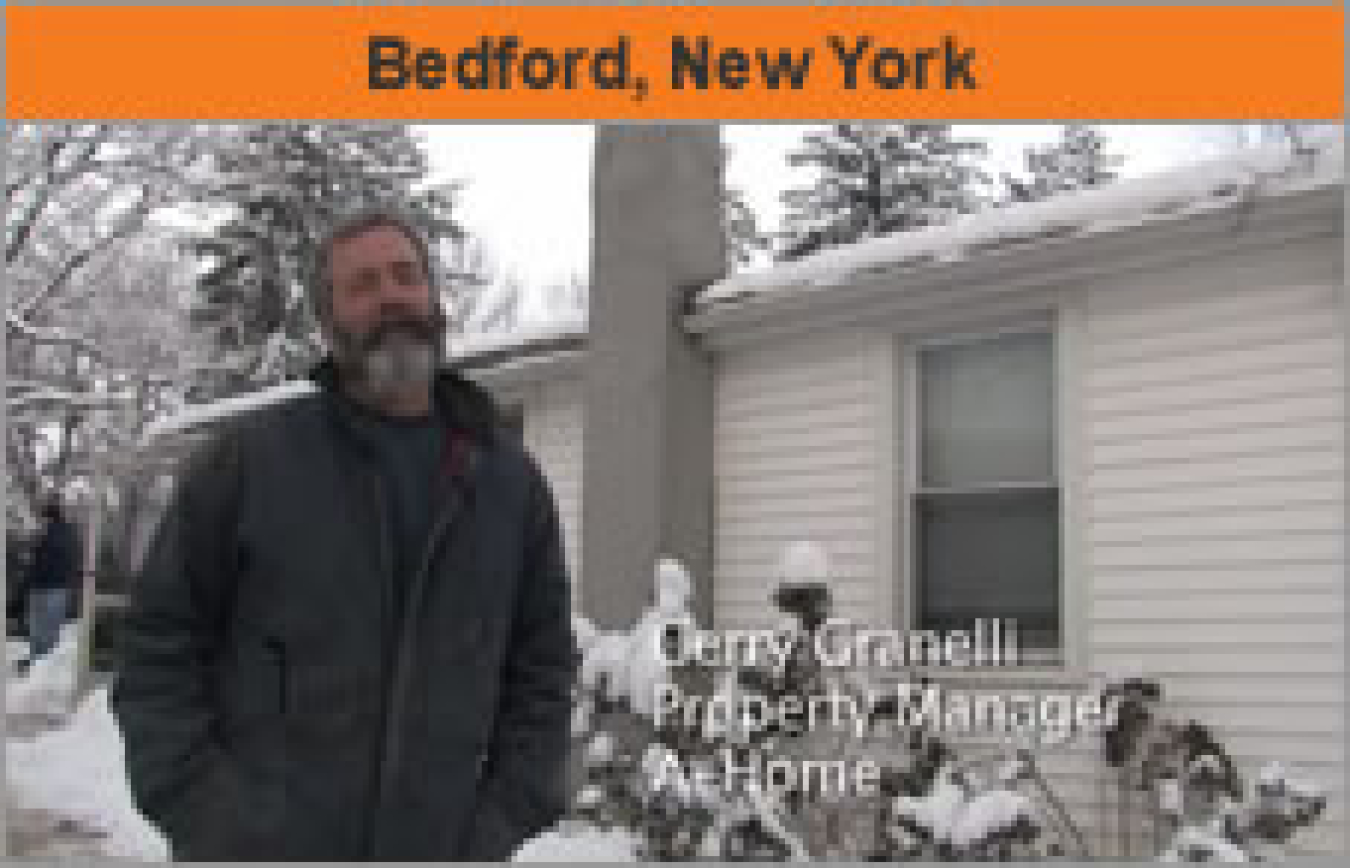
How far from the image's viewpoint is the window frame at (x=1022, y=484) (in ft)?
22.1

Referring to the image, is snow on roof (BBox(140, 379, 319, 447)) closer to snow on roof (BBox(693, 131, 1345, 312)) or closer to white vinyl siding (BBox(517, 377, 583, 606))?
white vinyl siding (BBox(517, 377, 583, 606))

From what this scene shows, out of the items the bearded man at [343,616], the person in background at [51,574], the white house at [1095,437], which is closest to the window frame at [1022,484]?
the white house at [1095,437]

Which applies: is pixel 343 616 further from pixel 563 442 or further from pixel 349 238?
pixel 563 442

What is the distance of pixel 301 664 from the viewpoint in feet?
6.91

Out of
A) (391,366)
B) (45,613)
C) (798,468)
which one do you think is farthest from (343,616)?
(45,613)

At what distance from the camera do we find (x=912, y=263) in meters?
7.14

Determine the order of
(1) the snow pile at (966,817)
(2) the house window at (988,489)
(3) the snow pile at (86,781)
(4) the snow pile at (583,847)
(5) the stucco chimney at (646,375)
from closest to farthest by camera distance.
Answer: (1) the snow pile at (966,817), (4) the snow pile at (583,847), (2) the house window at (988,489), (3) the snow pile at (86,781), (5) the stucco chimney at (646,375)

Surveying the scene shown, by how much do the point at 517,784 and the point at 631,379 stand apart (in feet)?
20.8

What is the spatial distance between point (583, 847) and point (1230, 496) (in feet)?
11.6

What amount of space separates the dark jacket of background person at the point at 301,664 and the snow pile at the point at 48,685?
1237 cm

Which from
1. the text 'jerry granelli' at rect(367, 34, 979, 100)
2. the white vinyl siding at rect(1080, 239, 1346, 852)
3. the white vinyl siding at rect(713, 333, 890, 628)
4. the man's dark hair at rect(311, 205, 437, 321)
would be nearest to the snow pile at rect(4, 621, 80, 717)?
the white vinyl siding at rect(713, 333, 890, 628)

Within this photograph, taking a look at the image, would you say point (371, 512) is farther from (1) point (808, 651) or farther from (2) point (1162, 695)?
(2) point (1162, 695)

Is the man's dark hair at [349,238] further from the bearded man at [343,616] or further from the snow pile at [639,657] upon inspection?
the snow pile at [639,657]

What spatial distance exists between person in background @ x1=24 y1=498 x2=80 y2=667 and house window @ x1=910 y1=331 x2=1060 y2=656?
30.0 feet
